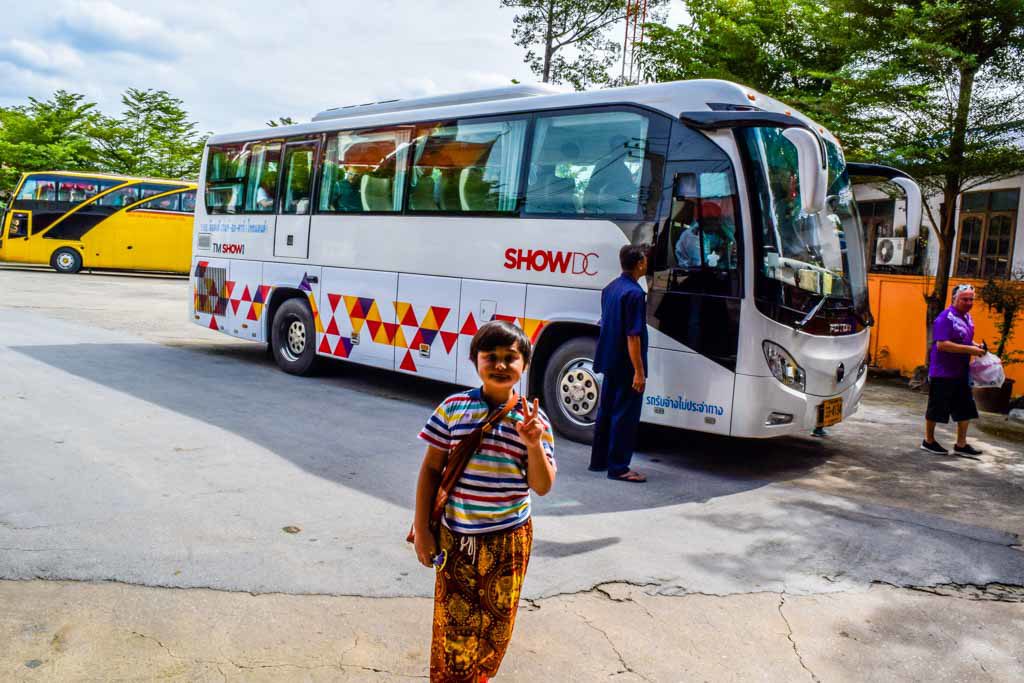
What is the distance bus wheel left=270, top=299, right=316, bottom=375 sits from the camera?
34.8 feet

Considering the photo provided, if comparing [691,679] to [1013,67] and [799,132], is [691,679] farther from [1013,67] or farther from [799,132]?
[1013,67]

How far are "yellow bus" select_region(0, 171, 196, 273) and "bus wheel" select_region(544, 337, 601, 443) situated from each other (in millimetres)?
25124

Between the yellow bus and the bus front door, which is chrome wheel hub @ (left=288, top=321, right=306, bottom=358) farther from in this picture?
the yellow bus

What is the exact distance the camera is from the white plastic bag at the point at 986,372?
8.12 m

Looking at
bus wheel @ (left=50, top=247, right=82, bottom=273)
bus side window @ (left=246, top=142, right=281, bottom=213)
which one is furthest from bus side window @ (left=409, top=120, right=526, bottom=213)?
bus wheel @ (left=50, top=247, right=82, bottom=273)

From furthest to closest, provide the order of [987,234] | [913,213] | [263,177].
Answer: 1. [987,234]
2. [263,177]
3. [913,213]

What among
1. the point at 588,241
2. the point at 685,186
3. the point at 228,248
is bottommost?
the point at 228,248

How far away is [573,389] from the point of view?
305 inches

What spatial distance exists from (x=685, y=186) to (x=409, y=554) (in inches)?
150

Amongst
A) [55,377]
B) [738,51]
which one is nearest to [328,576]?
[55,377]

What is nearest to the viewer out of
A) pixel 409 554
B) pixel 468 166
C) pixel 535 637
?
pixel 535 637

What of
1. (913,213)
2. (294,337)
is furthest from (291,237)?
(913,213)

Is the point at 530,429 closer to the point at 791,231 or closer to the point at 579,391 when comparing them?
the point at 791,231

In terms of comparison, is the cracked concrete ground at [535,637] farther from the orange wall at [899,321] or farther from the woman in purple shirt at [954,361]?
the orange wall at [899,321]
